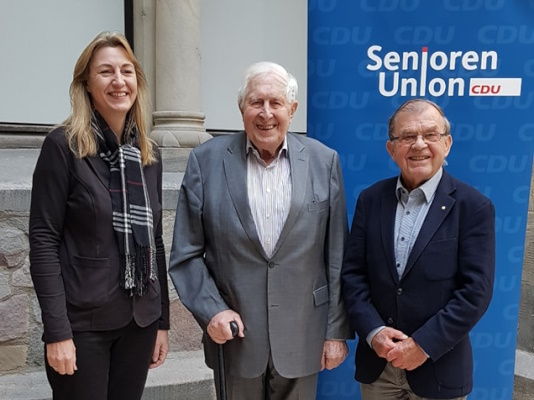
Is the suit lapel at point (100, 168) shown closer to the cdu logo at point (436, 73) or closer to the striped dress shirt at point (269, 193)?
the striped dress shirt at point (269, 193)

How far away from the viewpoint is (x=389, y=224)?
70.1 inches

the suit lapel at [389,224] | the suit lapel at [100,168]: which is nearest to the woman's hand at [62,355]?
the suit lapel at [100,168]

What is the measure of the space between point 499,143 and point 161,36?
7.93 ft

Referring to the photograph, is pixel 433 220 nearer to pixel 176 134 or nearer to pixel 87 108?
pixel 87 108

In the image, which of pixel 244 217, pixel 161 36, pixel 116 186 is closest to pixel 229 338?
pixel 244 217

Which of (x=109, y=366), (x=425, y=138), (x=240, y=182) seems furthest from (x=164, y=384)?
(x=425, y=138)

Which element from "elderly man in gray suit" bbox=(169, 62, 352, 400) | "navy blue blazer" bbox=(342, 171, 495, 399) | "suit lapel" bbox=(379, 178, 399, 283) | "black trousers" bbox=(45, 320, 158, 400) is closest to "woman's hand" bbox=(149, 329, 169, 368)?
"black trousers" bbox=(45, 320, 158, 400)

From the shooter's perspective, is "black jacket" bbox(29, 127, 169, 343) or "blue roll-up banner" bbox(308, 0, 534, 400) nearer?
"black jacket" bbox(29, 127, 169, 343)

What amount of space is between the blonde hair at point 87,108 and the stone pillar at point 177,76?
5.68 feet

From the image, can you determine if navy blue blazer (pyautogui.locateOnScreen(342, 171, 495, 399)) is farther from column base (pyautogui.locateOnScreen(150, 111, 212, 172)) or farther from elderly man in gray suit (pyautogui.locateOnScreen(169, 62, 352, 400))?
column base (pyautogui.locateOnScreen(150, 111, 212, 172))

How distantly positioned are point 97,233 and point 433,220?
1.08m

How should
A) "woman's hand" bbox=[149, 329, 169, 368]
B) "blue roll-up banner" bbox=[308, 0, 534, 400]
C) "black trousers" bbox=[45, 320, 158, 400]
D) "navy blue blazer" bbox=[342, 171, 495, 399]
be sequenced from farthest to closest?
"blue roll-up banner" bbox=[308, 0, 534, 400]
"woman's hand" bbox=[149, 329, 169, 368]
"black trousers" bbox=[45, 320, 158, 400]
"navy blue blazer" bbox=[342, 171, 495, 399]

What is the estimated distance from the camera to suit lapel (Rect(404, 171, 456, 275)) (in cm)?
169

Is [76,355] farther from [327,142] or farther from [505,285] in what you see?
[505,285]
